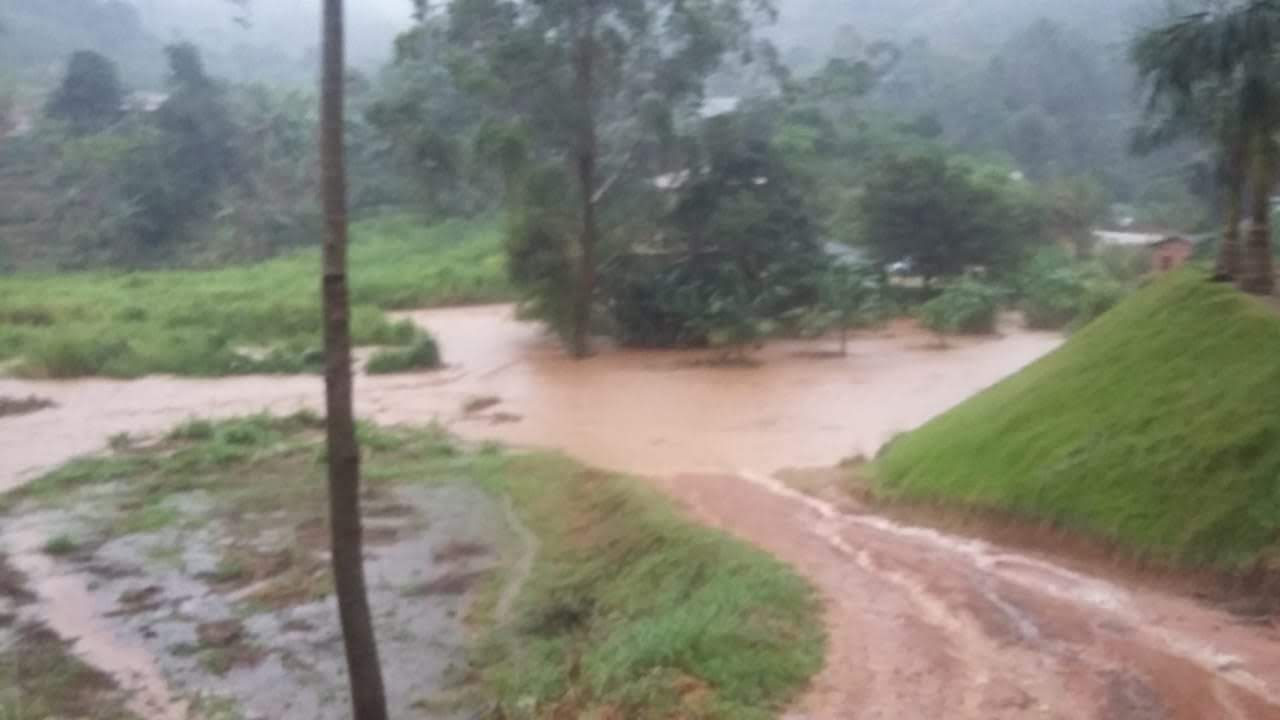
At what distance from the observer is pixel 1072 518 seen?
9.59m

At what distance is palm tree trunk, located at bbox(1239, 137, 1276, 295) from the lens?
11164 millimetres

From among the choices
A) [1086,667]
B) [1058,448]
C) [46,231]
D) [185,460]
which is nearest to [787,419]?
[185,460]

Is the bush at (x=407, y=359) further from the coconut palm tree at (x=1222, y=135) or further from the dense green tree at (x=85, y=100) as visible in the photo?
the dense green tree at (x=85, y=100)

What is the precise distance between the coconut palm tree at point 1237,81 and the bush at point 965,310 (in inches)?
645

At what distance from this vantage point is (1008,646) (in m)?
7.49

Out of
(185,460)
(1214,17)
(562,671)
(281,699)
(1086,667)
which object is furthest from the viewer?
(185,460)

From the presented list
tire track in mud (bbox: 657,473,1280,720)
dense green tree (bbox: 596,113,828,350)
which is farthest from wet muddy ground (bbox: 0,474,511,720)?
dense green tree (bbox: 596,113,828,350)

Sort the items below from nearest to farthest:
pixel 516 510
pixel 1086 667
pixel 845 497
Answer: pixel 1086 667, pixel 845 497, pixel 516 510

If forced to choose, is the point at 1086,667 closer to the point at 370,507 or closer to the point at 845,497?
the point at 845,497

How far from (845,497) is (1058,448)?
2.70m

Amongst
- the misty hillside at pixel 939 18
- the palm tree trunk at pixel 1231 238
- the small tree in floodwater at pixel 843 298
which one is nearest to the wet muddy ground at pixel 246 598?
the palm tree trunk at pixel 1231 238

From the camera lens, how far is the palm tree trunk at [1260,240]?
11164mm

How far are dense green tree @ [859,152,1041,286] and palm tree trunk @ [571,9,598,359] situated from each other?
8178mm

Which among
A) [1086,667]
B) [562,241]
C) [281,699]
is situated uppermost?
[562,241]
